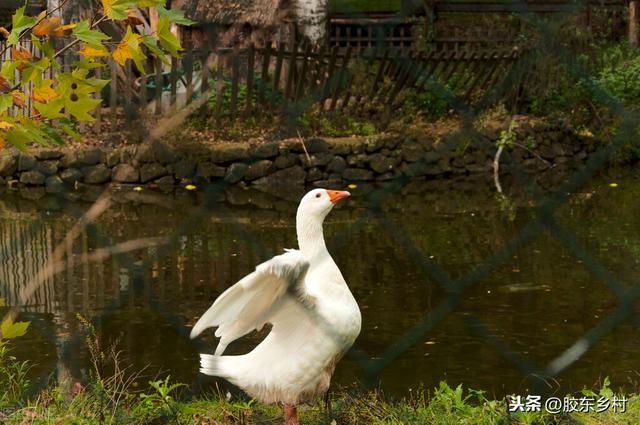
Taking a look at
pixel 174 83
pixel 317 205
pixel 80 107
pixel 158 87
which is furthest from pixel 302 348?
pixel 158 87

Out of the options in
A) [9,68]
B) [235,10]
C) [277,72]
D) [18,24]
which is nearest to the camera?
[18,24]

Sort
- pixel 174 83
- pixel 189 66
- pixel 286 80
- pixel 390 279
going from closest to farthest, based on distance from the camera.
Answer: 1. pixel 390 279
2. pixel 174 83
3. pixel 189 66
4. pixel 286 80

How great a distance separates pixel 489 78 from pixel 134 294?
3.38 metres

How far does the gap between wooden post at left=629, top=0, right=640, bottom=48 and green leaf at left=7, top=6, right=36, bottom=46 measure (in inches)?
318

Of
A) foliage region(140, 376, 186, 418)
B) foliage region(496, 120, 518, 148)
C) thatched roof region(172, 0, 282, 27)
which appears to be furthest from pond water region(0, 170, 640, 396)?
thatched roof region(172, 0, 282, 27)

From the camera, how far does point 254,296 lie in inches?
→ 66.3

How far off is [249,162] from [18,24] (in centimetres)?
599

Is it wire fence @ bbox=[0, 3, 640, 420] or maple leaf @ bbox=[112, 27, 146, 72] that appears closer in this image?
maple leaf @ bbox=[112, 27, 146, 72]

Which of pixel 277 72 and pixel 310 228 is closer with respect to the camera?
pixel 310 228

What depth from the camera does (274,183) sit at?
7.31 metres

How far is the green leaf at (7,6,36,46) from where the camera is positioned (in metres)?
1.32

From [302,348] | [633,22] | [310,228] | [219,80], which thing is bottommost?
[219,80]

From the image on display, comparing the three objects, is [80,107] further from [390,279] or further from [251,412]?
[390,279]

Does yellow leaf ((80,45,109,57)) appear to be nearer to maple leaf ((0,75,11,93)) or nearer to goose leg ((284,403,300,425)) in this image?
maple leaf ((0,75,11,93))
